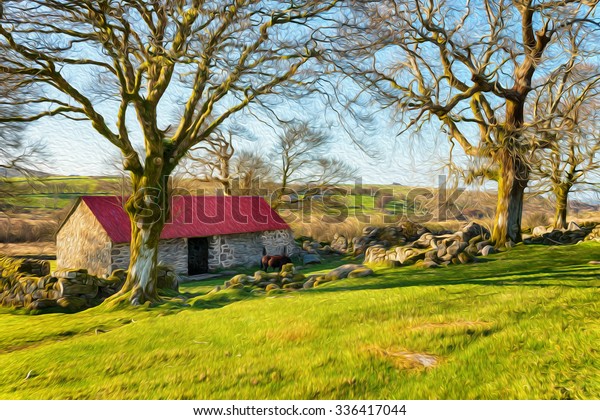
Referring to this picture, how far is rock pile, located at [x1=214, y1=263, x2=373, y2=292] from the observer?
8.31 meters

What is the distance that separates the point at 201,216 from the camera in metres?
13.9

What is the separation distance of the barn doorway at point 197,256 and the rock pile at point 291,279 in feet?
15.5

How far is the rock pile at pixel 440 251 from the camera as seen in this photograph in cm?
933

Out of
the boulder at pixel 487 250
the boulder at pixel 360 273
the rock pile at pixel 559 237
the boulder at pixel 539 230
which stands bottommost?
the boulder at pixel 360 273

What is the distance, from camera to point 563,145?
25.1ft

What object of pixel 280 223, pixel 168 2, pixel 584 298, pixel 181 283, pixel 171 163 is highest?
pixel 168 2

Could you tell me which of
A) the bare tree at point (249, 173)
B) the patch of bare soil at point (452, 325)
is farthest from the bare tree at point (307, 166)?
the patch of bare soil at point (452, 325)

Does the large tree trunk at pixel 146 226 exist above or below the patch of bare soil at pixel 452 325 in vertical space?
above

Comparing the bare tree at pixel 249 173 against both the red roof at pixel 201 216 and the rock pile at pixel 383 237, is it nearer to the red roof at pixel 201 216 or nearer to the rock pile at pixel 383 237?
the red roof at pixel 201 216

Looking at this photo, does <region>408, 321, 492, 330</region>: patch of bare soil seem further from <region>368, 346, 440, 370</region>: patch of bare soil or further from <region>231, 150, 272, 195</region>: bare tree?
<region>231, 150, 272, 195</region>: bare tree

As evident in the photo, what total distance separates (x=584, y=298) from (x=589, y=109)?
33.0 feet

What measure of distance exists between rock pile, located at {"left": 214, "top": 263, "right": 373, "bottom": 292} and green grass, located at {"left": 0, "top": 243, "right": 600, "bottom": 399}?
1241 mm
